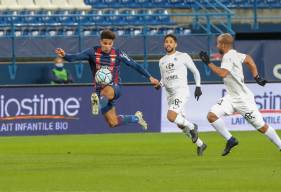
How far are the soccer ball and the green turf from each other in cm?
126

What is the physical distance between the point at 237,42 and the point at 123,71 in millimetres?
3688

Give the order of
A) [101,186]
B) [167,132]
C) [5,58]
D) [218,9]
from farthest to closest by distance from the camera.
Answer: [218,9] < [5,58] < [167,132] < [101,186]

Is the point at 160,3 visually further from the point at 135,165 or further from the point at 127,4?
the point at 135,165

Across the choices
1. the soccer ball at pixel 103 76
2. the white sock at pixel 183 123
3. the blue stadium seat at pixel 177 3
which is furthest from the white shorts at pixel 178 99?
the blue stadium seat at pixel 177 3

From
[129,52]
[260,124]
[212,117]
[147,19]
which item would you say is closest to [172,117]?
[212,117]

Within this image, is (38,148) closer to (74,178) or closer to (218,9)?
(74,178)

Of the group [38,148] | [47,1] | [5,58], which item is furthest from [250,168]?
[47,1]

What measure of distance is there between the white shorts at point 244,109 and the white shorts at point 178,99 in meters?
1.52

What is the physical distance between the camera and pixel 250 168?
15.7m

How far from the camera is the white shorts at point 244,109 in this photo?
1731 cm

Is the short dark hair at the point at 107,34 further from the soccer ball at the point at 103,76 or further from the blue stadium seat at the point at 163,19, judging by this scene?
the blue stadium seat at the point at 163,19

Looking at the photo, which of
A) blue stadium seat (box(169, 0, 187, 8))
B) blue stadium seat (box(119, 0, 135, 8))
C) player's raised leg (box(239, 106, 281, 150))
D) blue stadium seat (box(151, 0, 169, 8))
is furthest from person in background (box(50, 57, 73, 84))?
player's raised leg (box(239, 106, 281, 150))

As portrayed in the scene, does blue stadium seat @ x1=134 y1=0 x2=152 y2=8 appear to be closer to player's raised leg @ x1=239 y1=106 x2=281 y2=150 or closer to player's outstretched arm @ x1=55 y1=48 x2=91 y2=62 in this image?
player's outstretched arm @ x1=55 y1=48 x2=91 y2=62

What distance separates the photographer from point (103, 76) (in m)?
18.2
